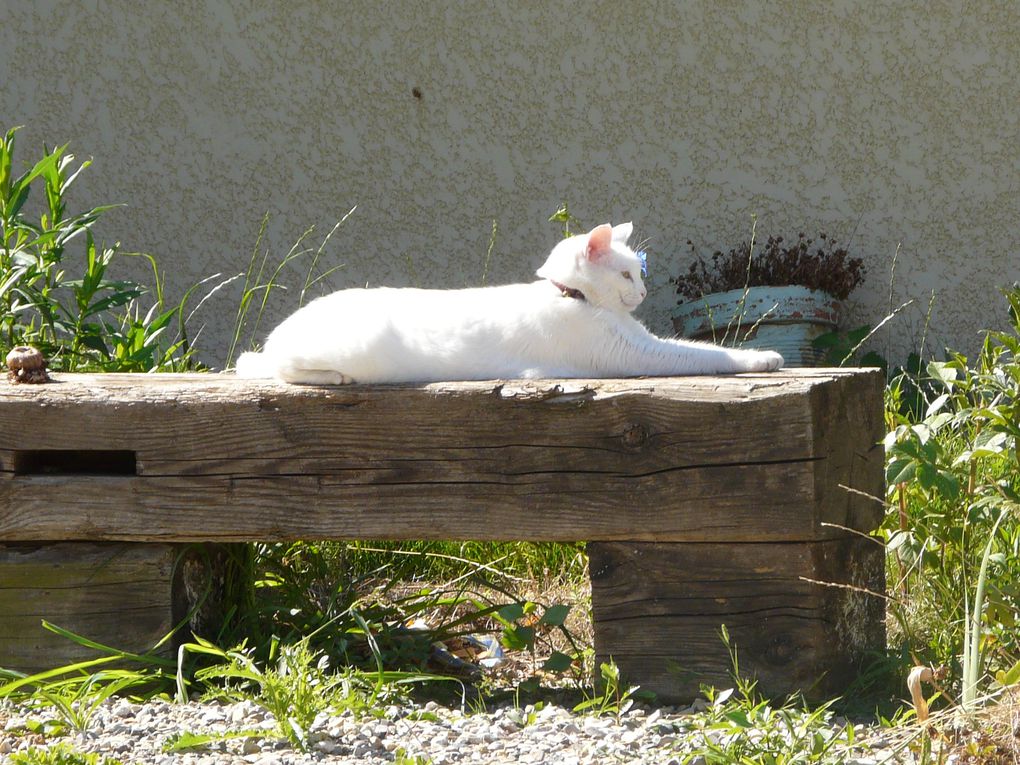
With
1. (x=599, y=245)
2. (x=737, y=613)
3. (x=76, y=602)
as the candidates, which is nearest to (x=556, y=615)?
(x=737, y=613)

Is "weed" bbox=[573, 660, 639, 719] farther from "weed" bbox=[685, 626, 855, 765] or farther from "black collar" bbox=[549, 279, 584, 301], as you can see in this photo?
"black collar" bbox=[549, 279, 584, 301]

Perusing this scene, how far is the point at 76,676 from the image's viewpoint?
2789 mm

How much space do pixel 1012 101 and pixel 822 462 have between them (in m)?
3.48

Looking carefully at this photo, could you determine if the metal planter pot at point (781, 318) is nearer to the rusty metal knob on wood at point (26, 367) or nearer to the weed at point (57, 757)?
the rusty metal knob on wood at point (26, 367)

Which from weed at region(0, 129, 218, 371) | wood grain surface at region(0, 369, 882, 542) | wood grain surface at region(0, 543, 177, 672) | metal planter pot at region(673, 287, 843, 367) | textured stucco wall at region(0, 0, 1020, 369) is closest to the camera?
wood grain surface at region(0, 369, 882, 542)

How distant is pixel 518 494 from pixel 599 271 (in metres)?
0.57

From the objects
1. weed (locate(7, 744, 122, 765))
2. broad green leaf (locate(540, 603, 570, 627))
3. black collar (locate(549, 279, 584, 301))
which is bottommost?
weed (locate(7, 744, 122, 765))

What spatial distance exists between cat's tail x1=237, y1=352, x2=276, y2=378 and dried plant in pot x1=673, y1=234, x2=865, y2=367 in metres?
2.41

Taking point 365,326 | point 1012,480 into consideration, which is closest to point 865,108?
point 1012,480

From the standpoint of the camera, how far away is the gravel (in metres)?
2.18

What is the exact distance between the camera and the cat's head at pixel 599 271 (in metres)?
2.72

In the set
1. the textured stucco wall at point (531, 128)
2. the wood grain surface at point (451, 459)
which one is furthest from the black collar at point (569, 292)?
the textured stucco wall at point (531, 128)

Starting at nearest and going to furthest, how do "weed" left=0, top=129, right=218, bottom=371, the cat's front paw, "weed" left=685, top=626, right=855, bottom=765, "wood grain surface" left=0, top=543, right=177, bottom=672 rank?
"weed" left=685, top=626, right=855, bottom=765, the cat's front paw, "wood grain surface" left=0, top=543, right=177, bottom=672, "weed" left=0, top=129, right=218, bottom=371

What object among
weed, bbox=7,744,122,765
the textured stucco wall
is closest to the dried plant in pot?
the textured stucco wall
